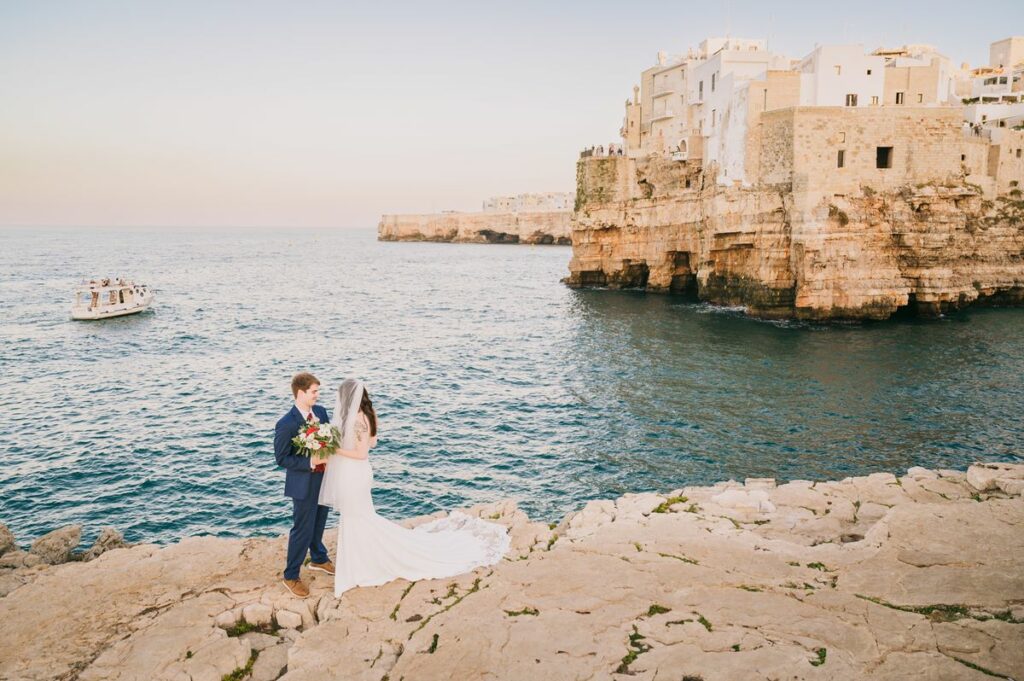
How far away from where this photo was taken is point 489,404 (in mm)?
24359

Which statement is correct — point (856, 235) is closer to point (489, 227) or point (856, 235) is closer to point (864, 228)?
point (864, 228)

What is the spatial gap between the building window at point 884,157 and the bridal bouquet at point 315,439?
127ft

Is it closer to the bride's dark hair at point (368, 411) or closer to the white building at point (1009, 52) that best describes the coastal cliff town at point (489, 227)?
the white building at point (1009, 52)

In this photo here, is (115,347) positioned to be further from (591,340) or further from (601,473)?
(601,473)

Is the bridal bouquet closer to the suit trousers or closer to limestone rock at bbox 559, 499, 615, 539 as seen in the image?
the suit trousers

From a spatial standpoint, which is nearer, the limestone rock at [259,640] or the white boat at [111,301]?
the limestone rock at [259,640]

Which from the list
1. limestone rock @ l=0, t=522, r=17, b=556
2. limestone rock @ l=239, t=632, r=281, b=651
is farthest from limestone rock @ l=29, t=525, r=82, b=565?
limestone rock @ l=239, t=632, r=281, b=651

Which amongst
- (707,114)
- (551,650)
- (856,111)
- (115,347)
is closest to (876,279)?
(856,111)

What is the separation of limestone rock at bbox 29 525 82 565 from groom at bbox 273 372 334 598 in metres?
5.32

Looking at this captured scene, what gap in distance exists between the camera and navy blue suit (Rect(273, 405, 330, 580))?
7586 millimetres

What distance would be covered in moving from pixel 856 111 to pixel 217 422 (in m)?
35.5

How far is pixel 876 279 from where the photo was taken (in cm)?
3684

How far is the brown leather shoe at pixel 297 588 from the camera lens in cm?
771

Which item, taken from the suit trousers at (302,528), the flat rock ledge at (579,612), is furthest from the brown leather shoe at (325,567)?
the suit trousers at (302,528)
